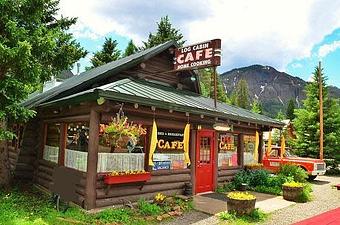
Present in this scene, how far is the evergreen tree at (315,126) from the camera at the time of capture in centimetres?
2648

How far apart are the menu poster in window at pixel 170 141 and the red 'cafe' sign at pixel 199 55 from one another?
2951mm

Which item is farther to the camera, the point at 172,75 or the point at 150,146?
the point at 172,75

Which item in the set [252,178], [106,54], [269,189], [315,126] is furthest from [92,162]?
[106,54]

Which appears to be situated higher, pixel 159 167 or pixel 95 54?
pixel 95 54

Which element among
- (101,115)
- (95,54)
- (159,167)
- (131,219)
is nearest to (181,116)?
(159,167)

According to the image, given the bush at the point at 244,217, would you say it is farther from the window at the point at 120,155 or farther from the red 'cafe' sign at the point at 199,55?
the red 'cafe' sign at the point at 199,55

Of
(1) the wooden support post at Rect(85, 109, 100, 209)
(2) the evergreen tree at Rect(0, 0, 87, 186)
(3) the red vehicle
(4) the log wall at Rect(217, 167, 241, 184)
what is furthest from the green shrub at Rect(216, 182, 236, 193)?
(2) the evergreen tree at Rect(0, 0, 87, 186)

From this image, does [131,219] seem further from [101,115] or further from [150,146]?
[101,115]

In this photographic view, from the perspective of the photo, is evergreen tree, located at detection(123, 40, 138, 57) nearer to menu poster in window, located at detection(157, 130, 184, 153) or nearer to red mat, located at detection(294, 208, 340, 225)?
menu poster in window, located at detection(157, 130, 184, 153)

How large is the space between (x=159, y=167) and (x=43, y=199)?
4.24 meters

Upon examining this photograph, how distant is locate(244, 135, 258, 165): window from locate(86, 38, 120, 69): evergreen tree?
22.0m

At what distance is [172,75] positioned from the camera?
1594 cm

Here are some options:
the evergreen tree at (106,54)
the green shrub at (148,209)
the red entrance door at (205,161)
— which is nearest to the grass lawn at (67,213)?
the green shrub at (148,209)

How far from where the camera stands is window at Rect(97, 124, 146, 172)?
9.96 m
